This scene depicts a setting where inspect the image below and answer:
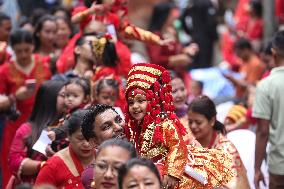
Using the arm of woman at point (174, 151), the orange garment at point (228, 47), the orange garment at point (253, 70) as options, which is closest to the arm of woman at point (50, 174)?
the arm of woman at point (174, 151)

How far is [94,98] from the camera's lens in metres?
11.9

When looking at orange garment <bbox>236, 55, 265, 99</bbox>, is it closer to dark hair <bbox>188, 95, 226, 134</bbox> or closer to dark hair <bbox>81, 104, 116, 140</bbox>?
dark hair <bbox>188, 95, 226, 134</bbox>

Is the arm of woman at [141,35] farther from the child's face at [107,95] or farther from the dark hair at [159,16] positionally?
the dark hair at [159,16]

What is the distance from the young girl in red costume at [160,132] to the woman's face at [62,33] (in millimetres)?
5670

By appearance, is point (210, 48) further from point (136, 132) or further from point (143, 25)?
point (136, 132)

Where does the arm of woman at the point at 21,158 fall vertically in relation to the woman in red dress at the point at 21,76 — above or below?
below

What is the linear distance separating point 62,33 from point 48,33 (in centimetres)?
36

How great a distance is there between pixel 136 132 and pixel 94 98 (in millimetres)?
2385

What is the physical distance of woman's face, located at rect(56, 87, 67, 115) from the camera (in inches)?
442

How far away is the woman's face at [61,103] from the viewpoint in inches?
442

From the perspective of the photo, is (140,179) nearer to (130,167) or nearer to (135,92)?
(130,167)

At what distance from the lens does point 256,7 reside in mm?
19875

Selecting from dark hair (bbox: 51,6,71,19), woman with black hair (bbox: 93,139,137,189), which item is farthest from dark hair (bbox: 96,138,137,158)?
dark hair (bbox: 51,6,71,19)

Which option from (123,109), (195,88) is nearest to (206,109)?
(123,109)
